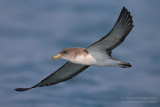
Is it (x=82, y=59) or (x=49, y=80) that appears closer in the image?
(x=82, y=59)


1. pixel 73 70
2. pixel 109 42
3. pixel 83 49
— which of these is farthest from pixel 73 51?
pixel 73 70

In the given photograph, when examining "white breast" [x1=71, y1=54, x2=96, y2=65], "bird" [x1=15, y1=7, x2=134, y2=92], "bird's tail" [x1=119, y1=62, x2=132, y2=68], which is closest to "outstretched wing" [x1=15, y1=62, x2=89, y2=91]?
"bird" [x1=15, y1=7, x2=134, y2=92]

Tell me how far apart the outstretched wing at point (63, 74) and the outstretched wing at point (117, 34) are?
77.2 inches

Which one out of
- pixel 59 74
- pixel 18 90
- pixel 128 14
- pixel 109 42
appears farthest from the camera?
pixel 59 74

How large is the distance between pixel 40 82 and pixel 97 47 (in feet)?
9.74

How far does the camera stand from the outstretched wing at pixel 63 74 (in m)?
12.9

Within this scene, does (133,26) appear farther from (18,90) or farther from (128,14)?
(18,90)

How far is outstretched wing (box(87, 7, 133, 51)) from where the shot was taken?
1030 cm

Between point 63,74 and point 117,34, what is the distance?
10.9 feet

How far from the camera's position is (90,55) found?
1123 cm

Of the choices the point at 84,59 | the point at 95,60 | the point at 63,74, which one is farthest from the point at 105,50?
the point at 63,74

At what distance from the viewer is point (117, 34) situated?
421 inches

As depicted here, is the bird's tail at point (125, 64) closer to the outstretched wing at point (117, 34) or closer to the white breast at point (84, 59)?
the outstretched wing at point (117, 34)

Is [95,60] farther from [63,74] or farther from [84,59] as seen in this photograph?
[63,74]
